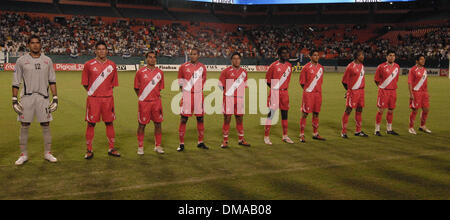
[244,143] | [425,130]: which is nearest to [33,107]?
[244,143]

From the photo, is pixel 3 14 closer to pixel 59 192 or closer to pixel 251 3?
pixel 251 3

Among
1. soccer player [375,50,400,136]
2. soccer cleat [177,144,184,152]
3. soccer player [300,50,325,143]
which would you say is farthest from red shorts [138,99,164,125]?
soccer player [375,50,400,136]

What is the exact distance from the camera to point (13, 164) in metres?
6.92

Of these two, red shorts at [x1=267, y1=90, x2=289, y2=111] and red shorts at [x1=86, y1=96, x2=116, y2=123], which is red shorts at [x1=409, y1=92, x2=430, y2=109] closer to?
red shorts at [x1=267, y1=90, x2=289, y2=111]

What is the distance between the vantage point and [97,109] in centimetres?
738

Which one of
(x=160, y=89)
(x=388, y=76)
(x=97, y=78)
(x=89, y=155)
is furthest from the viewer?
(x=388, y=76)

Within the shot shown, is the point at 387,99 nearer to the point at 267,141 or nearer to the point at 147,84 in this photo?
the point at 267,141

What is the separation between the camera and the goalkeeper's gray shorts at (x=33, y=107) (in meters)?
6.80

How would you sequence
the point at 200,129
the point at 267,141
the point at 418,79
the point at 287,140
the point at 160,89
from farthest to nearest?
the point at 418,79 → the point at 287,140 → the point at 267,141 → the point at 200,129 → the point at 160,89

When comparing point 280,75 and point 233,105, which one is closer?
point 233,105

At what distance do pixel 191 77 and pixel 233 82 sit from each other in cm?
99
